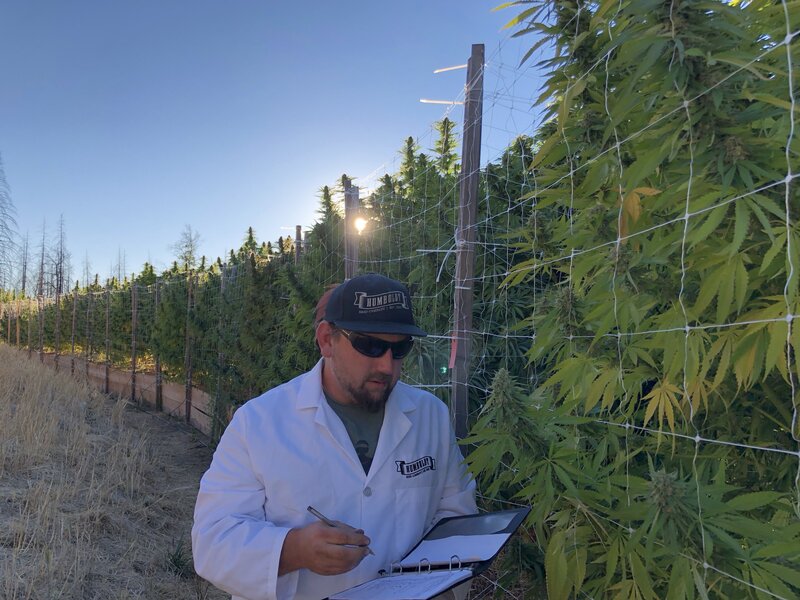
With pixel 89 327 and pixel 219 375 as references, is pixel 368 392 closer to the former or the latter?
pixel 219 375

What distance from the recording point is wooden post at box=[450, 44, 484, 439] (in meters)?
2.89

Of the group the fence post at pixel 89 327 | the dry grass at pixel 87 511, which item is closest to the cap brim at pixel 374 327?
the dry grass at pixel 87 511

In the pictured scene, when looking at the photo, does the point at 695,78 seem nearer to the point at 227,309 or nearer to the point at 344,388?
the point at 344,388

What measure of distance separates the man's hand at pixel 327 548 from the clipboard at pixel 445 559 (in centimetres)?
12

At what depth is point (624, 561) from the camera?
4.29 feet

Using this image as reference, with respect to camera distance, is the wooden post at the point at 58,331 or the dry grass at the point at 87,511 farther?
the wooden post at the point at 58,331

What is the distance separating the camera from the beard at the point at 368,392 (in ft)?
6.54

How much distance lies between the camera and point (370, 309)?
6.34 ft

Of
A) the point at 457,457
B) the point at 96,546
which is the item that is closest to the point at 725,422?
the point at 457,457

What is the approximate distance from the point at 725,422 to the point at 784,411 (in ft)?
0.50

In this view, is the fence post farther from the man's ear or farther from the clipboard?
the clipboard

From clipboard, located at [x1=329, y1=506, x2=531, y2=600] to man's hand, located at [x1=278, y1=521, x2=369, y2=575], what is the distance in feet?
0.40

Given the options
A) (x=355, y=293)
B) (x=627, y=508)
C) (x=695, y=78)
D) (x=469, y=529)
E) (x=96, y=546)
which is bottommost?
(x=96, y=546)

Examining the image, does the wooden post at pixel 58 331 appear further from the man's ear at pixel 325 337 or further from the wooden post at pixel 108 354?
the man's ear at pixel 325 337
